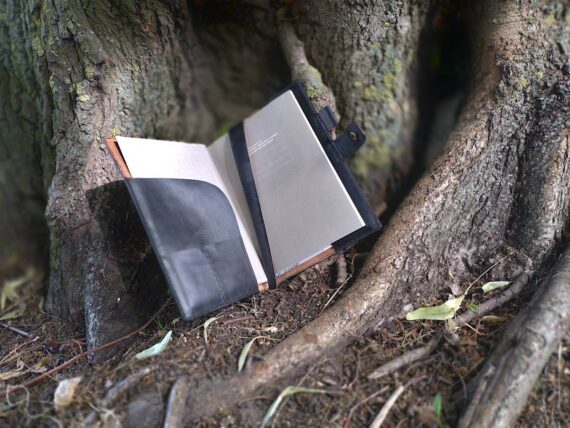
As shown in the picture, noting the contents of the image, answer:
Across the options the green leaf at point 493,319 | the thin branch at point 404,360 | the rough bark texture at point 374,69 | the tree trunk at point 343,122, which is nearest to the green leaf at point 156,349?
the tree trunk at point 343,122

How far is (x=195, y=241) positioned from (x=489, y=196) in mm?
1289

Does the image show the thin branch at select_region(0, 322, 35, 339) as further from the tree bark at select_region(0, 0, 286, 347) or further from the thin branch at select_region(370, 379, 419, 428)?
the thin branch at select_region(370, 379, 419, 428)

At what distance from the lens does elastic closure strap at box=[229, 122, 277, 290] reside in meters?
2.15

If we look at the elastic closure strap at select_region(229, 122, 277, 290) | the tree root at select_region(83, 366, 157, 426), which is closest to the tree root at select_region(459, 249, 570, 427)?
the elastic closure strap at select_region(229, 122, 277, 290)

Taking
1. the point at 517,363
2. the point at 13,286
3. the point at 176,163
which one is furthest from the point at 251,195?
the point at 13,286

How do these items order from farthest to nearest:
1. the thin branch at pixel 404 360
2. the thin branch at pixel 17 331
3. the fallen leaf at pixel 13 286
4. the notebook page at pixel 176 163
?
the fallen leaf at pixel 13 286, the thin branch at pixel 17 331, the notebook page at pixel 176 163, the thin branch at pixel 404 360

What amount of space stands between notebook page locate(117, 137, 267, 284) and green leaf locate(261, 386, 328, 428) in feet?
1.78

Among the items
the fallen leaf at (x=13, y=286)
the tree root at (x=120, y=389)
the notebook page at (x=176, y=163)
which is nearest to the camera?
the tree root at (x=120, y=389)

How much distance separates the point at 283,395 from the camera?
1.69 m

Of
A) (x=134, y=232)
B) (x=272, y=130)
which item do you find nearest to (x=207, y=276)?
(x=134, y=232)

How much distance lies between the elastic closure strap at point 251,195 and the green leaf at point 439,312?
0.60m

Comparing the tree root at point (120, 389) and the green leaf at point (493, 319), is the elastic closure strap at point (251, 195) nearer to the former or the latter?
the tree root at point (120, 389)

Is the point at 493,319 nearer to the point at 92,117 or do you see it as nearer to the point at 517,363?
the point at 517,363

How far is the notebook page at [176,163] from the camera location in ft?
6.53
